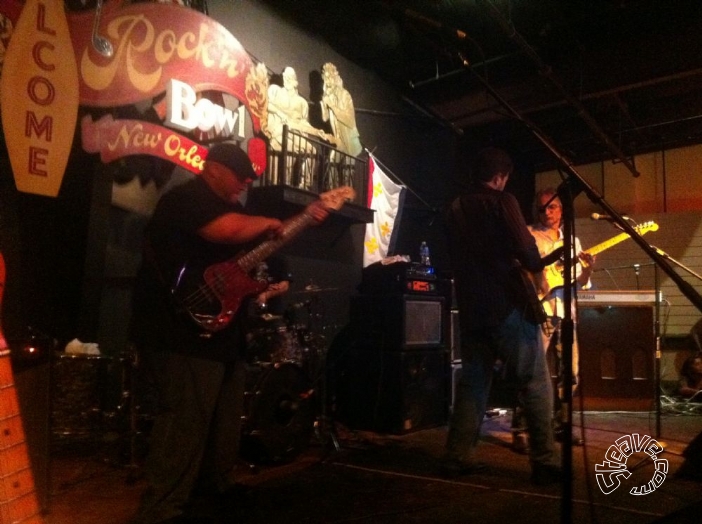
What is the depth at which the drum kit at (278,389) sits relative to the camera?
11.8 feet

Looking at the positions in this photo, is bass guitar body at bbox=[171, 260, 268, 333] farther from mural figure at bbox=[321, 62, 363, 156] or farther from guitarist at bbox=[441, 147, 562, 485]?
mural figure at bbox=[321, 62, 363, 156]

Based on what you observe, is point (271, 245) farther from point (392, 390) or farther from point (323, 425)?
point (392, 390)

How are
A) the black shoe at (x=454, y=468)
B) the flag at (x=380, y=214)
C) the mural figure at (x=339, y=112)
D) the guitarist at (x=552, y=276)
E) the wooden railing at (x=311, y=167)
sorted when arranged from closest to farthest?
the black shoe at (x=454, y=468) → the guitarist at (x=552, y=276) → the wooden railing at (x=311, y=167) → the mural figure at (x=339, y=112) → the flag at (x=380, y=214)

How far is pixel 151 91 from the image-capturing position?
407 centimetres

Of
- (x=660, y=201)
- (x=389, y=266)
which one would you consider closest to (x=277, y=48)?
(x=389, y=266)

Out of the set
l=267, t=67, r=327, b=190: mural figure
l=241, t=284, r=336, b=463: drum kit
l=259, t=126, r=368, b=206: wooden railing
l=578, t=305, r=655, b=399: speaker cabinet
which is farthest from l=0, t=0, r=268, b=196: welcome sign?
l=578, t=305, r=655, b=399: speaker cabinet

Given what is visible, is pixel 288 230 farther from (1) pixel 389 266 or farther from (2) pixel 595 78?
(2) pixel 595 78

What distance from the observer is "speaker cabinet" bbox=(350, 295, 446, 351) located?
507 cm

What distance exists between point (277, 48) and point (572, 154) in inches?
205

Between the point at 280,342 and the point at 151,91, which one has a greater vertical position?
the point at 151,91

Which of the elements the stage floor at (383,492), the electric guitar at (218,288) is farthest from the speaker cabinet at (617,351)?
the electric guitar at (218,288)

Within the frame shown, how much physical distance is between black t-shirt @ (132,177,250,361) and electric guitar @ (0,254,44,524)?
609mm

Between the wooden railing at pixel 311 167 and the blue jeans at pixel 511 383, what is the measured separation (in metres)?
2.47

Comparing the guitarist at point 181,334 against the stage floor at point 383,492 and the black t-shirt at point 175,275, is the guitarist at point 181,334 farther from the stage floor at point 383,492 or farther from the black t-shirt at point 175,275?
the stage floor at point 383,492
